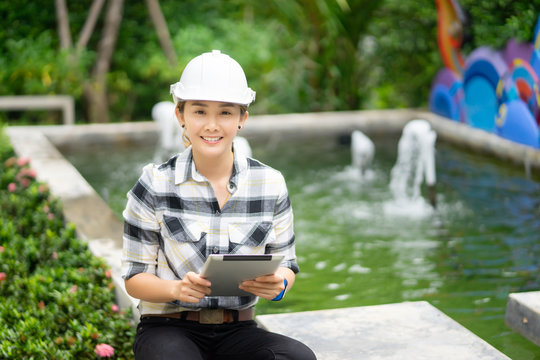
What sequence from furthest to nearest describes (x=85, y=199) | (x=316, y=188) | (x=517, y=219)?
(x=316, y=188), (x=517, y=219), (x=85, y=199)

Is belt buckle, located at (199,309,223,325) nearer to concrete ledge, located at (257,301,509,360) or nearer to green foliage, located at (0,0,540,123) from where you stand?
concrete ledge, located at (257,301,509,360)

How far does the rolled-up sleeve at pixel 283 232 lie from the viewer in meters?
2.16

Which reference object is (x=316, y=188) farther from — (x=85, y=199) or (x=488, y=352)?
(x=488, y=352)

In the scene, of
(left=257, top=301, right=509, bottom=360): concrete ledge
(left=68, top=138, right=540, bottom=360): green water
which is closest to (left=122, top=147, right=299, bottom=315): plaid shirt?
(left=257, top=301, right=509, bottom=360): concrete ledge

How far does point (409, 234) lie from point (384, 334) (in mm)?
2908

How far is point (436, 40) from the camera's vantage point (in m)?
9.71

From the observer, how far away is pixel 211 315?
211cm

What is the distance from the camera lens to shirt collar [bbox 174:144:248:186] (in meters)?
2.10

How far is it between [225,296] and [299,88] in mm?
7923

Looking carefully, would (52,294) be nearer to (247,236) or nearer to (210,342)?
(210,342)

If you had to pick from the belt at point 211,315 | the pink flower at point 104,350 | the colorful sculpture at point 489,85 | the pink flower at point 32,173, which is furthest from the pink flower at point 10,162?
the colorful sculpture at point 489,85

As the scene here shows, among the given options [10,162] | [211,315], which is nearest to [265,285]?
[211,315]

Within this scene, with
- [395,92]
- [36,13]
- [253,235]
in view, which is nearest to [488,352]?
[253,235]

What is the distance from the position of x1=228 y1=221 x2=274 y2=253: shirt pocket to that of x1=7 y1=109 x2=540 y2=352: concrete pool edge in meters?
1.69
